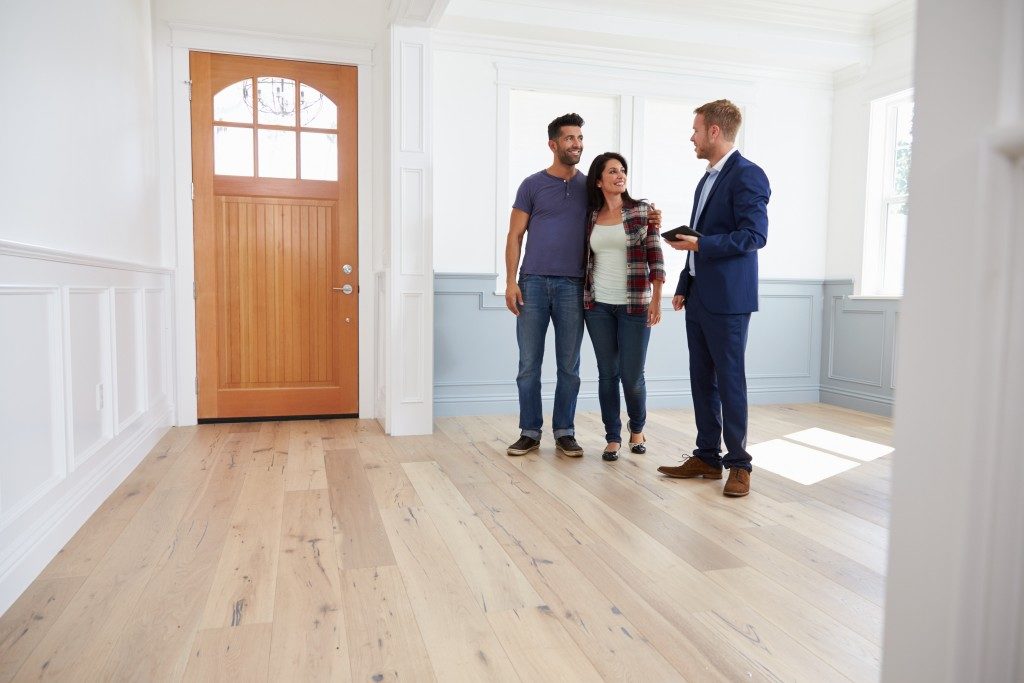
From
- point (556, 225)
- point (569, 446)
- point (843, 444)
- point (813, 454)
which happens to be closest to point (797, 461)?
point (813, 454)

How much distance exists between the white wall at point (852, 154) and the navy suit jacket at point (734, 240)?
2.64m

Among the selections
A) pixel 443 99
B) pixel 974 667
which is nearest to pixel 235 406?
pixel 443 99

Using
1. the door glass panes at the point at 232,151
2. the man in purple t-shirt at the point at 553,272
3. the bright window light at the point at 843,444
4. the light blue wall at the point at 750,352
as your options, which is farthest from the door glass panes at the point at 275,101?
the bright window light at the point at 843,444

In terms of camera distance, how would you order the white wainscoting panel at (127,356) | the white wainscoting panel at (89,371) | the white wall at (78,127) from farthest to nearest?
the white wainscoting panel at (127,356) < the white wainscoting panel at (89,371) < the white wall at (78,127)

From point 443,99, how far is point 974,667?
4.06m

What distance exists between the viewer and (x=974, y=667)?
510mm

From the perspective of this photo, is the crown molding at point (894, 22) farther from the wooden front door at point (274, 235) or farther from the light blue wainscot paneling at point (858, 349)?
the wooden front door at point (274, 235)

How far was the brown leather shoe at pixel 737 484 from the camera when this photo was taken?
2.54 m

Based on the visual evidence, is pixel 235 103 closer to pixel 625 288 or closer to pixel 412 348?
pixel 412 348

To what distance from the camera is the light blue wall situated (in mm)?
4242

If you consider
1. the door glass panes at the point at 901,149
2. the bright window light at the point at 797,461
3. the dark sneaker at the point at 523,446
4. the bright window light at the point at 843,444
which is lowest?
the bright window light at the point at 843,444

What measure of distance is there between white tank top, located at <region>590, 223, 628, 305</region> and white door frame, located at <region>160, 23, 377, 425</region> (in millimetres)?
1615

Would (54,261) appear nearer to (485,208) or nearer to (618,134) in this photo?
(485,208)

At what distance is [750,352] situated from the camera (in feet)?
16.0
